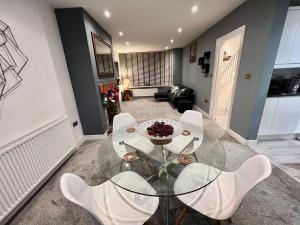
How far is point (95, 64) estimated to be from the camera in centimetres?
279

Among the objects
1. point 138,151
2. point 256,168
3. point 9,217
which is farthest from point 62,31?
point 256,168

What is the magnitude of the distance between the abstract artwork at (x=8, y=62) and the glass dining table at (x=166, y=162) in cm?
129

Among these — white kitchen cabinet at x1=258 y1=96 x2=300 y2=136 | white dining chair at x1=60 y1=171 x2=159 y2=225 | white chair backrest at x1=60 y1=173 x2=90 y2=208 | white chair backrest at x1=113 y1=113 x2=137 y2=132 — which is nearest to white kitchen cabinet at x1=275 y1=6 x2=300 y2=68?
white kitchen cabinet at x1=258 y1=96 x2=300 y2=136

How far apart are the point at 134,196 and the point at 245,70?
2817mm

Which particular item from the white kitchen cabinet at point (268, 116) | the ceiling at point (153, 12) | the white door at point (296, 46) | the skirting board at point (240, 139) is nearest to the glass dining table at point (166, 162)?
the skirting board at point (240, 139)

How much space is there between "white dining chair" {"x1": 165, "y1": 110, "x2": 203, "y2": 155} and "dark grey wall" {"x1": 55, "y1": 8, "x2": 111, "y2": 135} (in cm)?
194

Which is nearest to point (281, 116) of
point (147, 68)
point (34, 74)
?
point (34, 74)

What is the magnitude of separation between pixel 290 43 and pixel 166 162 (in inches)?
108

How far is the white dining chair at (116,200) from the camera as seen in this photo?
0.91 m

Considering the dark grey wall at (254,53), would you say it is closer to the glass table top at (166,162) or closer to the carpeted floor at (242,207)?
the carpeted floor at (242,207)

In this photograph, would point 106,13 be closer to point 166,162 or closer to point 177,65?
point 166,162

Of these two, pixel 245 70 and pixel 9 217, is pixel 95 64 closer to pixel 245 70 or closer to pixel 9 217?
pixel 9 217

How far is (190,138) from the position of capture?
5.67 ft

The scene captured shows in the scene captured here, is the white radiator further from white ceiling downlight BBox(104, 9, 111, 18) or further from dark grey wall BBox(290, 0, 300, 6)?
dark grey wall BBox(290, 0, 300, 6)
